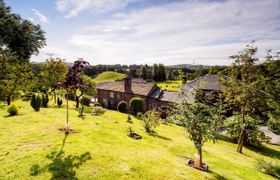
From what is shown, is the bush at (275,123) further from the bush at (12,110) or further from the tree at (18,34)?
the tree at (18,34)

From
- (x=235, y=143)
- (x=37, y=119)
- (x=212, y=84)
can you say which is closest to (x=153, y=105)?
(x=212, y=84)

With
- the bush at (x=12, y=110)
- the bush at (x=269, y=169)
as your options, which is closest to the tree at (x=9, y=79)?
the bush at (x=12, y=110)

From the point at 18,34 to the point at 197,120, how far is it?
41.0 m

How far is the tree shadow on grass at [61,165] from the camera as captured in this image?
8008 mm

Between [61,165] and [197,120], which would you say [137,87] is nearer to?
[197,120]

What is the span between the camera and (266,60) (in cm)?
2188

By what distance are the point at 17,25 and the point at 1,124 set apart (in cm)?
3149

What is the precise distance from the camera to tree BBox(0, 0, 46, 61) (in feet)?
119

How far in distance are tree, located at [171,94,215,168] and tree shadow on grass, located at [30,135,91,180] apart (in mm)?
5587

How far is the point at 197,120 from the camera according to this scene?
1058 centimetres

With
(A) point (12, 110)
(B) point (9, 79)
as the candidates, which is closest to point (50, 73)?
(B) point (9, 79)

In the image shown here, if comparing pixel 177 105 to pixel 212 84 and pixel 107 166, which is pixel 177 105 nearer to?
pixel 107 166

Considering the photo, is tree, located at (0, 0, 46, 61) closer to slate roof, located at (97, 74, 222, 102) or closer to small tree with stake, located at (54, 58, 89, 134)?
slate roof, located at (97, 74, 222, 102)

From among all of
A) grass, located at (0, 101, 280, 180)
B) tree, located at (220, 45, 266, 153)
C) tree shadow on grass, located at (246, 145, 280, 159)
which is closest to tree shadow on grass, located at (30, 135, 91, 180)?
grass, located at (0, 101, 280, 180)
